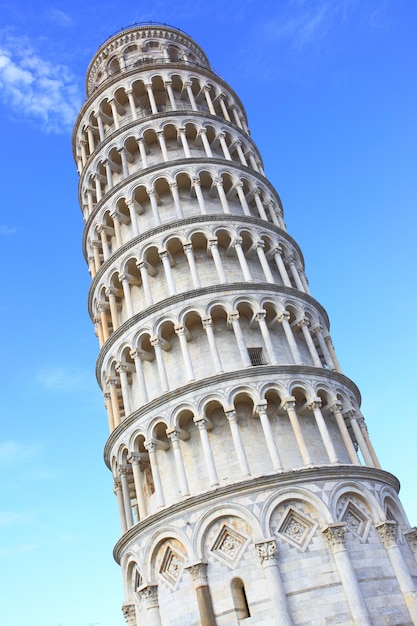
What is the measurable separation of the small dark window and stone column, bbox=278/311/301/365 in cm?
126

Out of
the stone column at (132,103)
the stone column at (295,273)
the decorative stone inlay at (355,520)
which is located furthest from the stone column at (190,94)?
the decorative stone inlay at (355,520)

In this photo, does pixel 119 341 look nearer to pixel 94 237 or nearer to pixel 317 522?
pixel 94 237

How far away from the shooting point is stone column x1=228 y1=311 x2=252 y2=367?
23.9 metres

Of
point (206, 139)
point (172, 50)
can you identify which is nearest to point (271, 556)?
point (206, 139)

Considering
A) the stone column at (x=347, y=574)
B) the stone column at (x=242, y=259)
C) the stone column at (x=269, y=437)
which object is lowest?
the stone column at (x=347, y=574)

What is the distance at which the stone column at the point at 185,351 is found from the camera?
937 inches

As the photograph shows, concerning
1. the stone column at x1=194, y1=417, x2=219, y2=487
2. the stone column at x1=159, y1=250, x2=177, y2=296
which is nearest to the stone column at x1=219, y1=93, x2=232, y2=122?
the stone column at x1=159, y1=250, x2=177, y2=296

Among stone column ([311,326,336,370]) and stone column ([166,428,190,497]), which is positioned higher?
stone column ([311,326,336,370])

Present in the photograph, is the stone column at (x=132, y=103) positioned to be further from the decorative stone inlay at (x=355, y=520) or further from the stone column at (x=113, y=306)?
the decorative stone inlay at (x=355, y=520)

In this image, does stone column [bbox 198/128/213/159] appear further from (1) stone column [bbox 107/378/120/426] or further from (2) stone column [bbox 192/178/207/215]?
(1) stone column [bbox 107/378/120/426]

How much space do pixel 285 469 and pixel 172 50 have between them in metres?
29.2

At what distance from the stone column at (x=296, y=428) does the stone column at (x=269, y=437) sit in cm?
84

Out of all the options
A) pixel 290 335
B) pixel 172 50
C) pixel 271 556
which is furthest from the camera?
pixel 172 50

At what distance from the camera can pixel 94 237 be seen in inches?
Result: 1271
